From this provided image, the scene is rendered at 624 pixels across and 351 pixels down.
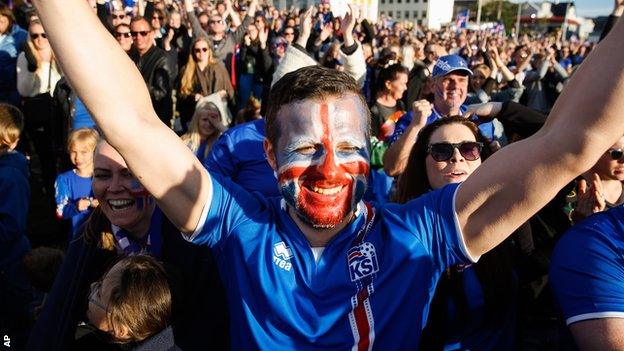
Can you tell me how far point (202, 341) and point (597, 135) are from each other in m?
1.25

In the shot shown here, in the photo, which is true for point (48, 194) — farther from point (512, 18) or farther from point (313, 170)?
point (512, 18)

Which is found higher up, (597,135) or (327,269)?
(597,135)

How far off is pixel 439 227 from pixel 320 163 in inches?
15.0

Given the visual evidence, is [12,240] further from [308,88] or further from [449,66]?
[449,66]

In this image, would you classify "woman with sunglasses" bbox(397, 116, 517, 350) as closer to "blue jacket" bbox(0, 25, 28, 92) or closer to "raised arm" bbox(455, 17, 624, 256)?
"raised arm" bbox(455, 17, 624, 256)

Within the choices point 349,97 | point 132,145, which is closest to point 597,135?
point 349,97

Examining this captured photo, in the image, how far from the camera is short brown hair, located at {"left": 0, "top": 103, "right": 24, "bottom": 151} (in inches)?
138

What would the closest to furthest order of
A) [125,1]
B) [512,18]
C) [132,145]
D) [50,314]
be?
[132,145] → [50,314] → [125,1] → [512,18]

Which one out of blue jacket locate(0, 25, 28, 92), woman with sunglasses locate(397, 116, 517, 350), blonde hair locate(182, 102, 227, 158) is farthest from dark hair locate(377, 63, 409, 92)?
blue jacket locate(0, 25, 28, 92)

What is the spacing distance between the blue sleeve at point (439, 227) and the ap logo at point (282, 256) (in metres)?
0.33

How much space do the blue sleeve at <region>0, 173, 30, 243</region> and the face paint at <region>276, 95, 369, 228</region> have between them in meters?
2.22

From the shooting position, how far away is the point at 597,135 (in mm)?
1310

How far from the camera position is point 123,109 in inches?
57.9

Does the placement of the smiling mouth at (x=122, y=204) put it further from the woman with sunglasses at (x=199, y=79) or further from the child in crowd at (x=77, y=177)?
the woman with sunglasses at (x=199, y=79)
